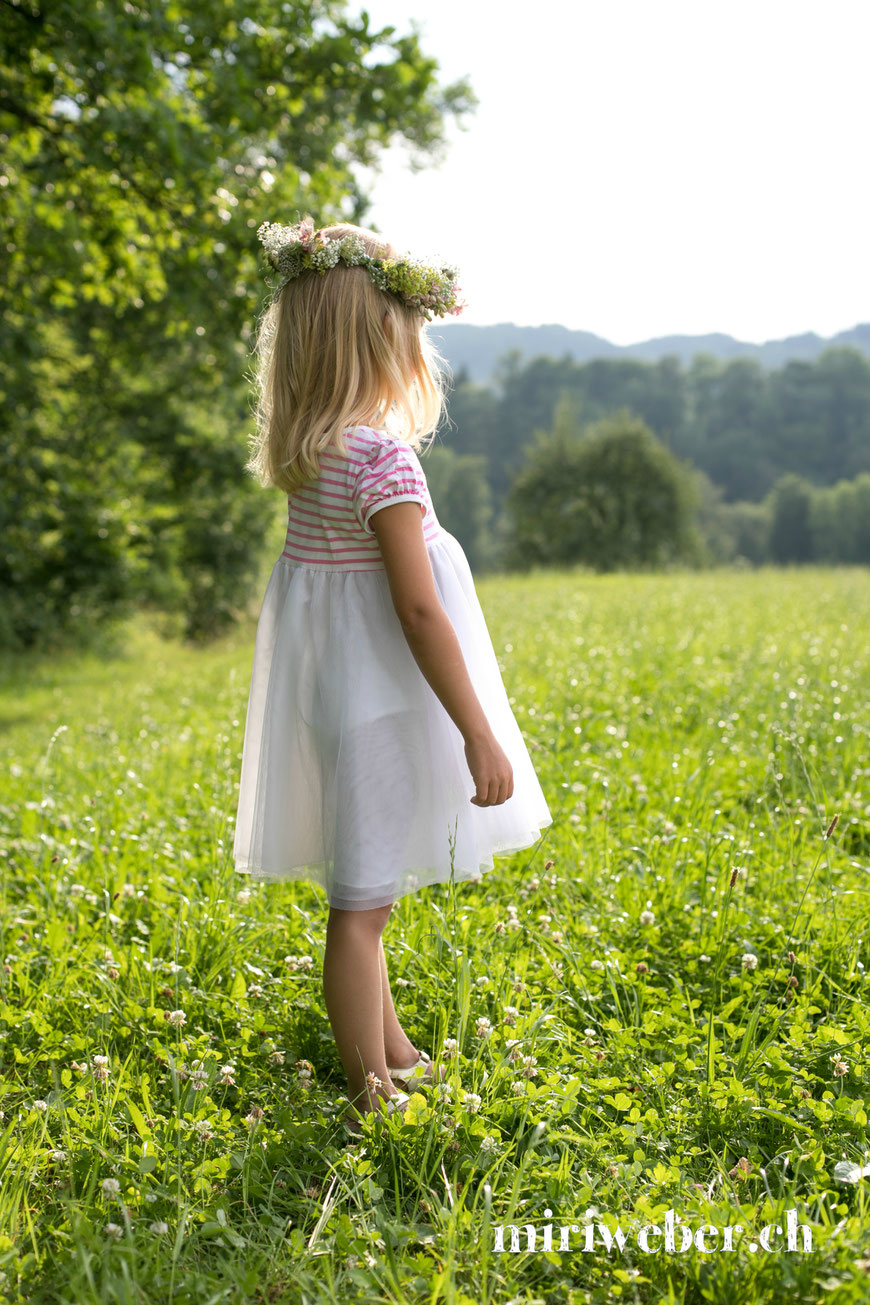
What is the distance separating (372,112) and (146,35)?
2835 millimetres

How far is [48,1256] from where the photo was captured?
71.2 inches

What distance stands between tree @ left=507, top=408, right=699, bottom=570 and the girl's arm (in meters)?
45.9

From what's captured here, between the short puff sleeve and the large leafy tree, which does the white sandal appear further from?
the large leafy tree

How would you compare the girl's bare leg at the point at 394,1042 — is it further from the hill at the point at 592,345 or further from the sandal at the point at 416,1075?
the hill at the point at 592,345

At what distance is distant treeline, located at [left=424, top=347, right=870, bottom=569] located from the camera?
242 feet

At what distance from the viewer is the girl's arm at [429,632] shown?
2121 mm

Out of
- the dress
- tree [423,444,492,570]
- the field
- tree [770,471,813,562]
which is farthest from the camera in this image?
tree [423,444,492,570]

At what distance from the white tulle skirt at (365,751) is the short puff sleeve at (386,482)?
7.4 inches

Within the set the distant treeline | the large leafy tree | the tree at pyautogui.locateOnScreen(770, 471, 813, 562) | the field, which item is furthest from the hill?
the field

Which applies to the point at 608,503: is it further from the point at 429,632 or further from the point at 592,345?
the point at 592,345

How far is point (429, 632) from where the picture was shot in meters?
2.12

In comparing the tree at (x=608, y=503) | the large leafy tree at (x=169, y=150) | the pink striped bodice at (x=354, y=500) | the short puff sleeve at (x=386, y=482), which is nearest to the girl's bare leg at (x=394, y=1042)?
the pink striped bodice at (x=354, y=500)

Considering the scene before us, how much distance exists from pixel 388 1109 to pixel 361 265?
2.03m

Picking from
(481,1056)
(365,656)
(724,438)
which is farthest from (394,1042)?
(724,438)
